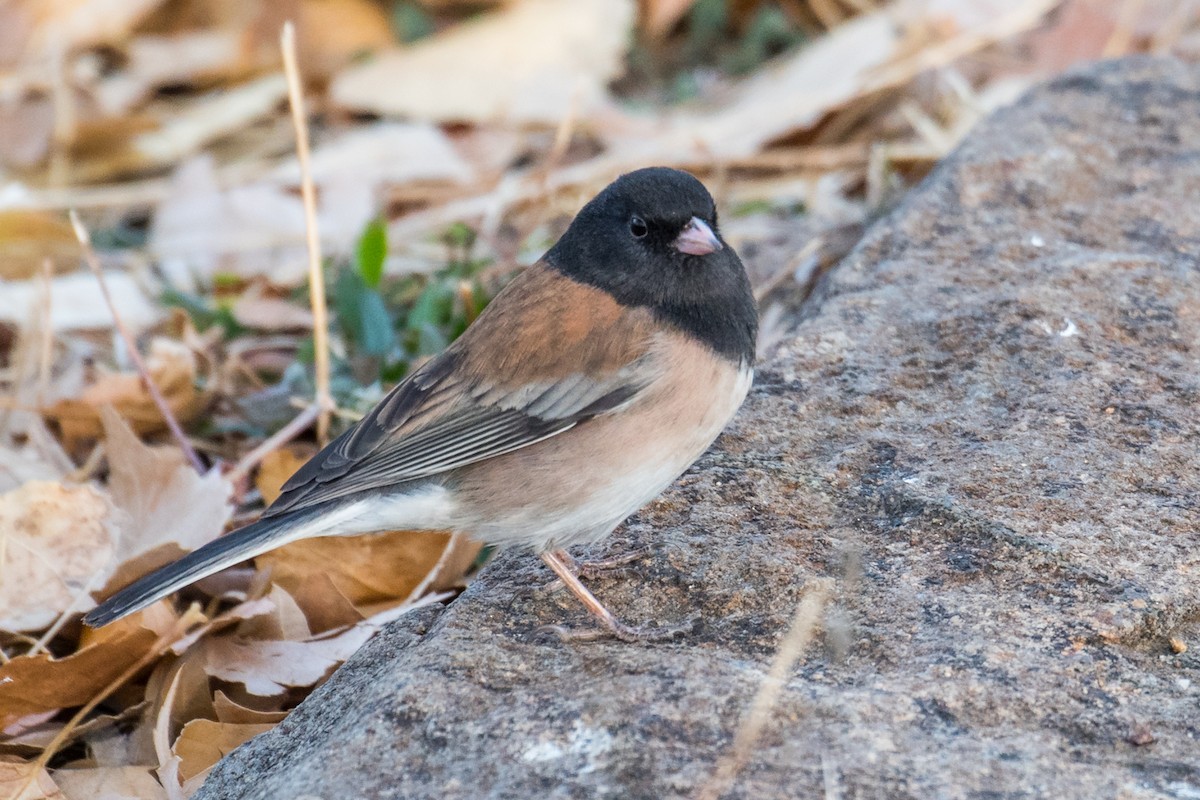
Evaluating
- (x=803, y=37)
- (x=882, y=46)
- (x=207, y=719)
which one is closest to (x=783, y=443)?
(x=207, y=719)

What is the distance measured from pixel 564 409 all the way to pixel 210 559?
0.72 m

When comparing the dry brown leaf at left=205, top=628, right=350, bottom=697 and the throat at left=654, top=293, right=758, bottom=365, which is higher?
the throat at left=654, top=293, right=758, bottom=365

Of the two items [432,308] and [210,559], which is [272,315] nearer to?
[432,308]

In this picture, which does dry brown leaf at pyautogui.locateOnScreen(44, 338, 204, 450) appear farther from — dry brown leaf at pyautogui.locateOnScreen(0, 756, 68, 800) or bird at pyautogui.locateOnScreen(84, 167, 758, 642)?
dry brown leaf at pyautogui.locateOnScreen(0, 756, 68, 800)

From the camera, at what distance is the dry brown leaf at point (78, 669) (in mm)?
2441

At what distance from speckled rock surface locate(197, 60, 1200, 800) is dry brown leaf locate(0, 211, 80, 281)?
2574 millimetres

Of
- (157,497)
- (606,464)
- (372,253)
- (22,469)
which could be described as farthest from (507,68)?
(606,464)

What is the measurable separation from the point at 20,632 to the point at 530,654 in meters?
1.24

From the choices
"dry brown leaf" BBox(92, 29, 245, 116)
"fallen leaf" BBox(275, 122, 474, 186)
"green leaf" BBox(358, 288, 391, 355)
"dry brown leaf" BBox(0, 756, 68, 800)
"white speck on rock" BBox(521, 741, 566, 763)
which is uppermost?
"dry brown leaf" BBox(92, 29, 245, 116)

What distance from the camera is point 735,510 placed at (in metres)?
2.55

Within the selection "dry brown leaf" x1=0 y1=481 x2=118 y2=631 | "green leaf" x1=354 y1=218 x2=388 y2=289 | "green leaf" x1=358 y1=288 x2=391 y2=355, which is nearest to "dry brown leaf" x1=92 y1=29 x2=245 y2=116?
"green leaf" x1=354 y1=218 x2=388 y2=289

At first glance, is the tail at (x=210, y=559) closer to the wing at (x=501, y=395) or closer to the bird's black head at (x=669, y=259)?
the wing at (x=501, y=395)

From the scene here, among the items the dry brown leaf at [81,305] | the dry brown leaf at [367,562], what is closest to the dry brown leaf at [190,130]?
the dry brown leaf at [81,305]

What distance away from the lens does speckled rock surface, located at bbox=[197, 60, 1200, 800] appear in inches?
71.8
